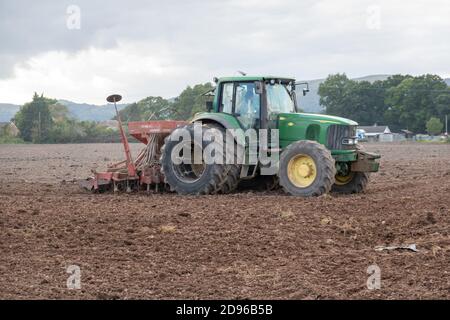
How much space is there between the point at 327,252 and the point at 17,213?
5.32 metres


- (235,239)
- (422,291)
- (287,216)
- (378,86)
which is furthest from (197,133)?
(378,86)

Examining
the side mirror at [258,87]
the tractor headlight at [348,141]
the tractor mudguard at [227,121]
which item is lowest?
the tractor headlight at [348,141]

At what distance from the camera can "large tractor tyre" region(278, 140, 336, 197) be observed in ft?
46.3

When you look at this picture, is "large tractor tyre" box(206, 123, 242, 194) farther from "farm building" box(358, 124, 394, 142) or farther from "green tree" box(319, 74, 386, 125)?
"farm building" box(358, 124, 394, 142)

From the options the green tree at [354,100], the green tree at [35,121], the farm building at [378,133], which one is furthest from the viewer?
the farm building at [378,133]

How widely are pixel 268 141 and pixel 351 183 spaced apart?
2.05m

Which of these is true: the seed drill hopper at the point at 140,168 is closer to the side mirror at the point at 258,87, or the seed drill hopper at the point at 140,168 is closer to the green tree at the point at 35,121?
the side mirror at the point at 258,87

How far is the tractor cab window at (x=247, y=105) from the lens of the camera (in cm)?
1517

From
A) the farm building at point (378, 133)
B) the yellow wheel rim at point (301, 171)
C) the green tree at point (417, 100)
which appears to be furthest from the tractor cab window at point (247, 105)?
the farm building at point (378, 133)

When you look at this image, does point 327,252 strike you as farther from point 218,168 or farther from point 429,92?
point 429,92

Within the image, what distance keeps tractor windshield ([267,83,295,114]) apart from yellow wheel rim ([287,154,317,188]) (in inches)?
49.8

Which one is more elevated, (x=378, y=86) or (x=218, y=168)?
(x=378, y=86)

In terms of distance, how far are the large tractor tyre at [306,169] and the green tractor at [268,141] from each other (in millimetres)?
19
